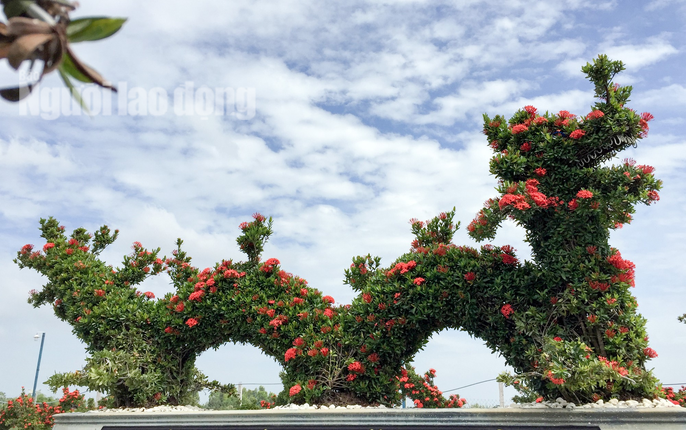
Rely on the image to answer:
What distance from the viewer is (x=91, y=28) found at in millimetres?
1704

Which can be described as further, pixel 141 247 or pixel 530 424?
pixel 141 247

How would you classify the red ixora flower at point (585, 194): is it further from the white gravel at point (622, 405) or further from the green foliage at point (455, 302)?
the white gravel at point (622, 405)

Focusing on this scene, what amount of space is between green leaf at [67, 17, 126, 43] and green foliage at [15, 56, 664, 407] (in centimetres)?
759

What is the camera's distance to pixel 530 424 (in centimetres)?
791

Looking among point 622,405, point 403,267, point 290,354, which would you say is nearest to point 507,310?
point 403,267

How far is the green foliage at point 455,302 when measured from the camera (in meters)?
8.42

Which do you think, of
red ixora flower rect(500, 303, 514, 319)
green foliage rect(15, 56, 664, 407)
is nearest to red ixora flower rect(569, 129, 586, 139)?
green foliage rect(15, 56, 664, 407)

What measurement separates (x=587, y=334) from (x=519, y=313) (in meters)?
1.20

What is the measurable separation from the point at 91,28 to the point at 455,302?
876cm

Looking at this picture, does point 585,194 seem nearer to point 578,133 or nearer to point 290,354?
point 578,133

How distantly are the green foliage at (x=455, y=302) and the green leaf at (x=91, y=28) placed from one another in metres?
7.59

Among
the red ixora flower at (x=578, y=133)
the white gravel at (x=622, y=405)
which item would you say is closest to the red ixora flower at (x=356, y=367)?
the white gravel at (x=622, y=405)

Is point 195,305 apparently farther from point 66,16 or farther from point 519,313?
point 66,16

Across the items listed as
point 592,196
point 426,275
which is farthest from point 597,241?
point 426,275
